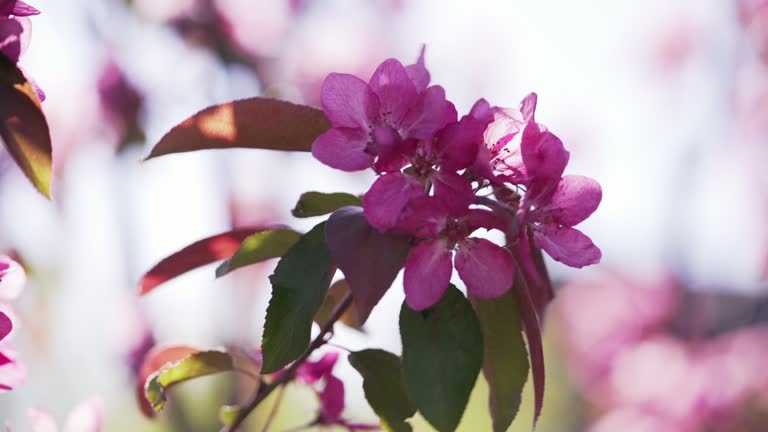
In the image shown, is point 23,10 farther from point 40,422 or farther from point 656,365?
point 656,365

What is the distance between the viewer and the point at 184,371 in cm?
66

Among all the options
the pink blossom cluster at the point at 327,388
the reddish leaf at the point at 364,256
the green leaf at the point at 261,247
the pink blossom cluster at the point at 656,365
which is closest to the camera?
the reddish leaf at the point at 364,256

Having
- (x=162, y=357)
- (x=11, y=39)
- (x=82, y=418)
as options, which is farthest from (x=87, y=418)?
(x=11, y=39)

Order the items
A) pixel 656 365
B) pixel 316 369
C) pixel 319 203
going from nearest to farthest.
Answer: pixel 319 203, pixel 316 369, pixel 656 365

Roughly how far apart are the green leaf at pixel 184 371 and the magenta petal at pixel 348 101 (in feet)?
0.78

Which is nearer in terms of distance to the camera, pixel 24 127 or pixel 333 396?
pixel 24 127

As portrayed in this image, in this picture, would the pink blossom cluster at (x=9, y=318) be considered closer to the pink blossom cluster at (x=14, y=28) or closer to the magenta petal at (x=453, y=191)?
the pink blossom cluster at (x=14, y=28)

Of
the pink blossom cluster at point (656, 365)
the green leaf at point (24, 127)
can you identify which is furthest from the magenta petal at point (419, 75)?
the pink blossom cluster at point (656, 365)

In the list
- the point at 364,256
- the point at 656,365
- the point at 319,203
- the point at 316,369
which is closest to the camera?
the point at 364,256

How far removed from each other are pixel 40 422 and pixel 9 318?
5.0 inches

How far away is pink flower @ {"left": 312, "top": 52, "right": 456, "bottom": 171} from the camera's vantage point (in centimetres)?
54

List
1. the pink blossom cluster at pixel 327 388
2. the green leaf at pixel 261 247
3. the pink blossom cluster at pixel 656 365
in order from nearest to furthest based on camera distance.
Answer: the green leaf at pixel 261 247 → the pink blossom cluster at pixel 327 388 → the pink blossom cluster at pixel 656 365

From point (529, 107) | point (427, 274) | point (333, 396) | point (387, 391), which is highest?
point (529, 107)

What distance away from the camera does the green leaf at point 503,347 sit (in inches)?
22.9
